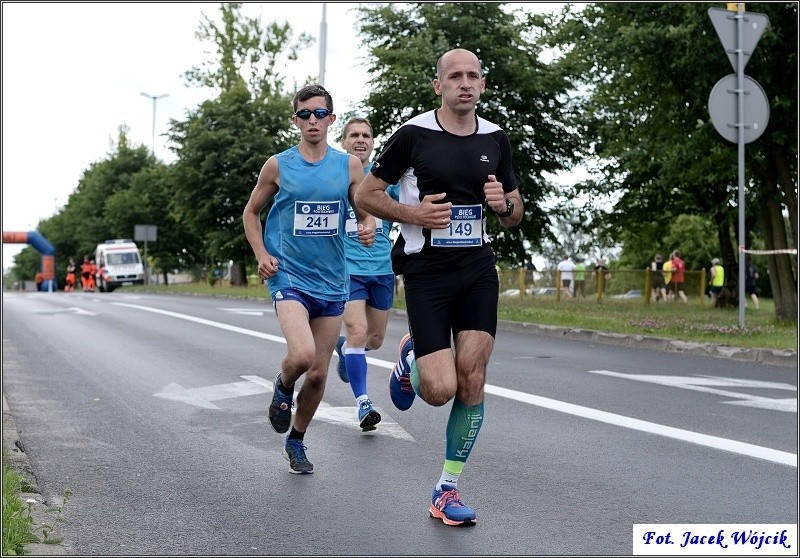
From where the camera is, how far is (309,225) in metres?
6.55


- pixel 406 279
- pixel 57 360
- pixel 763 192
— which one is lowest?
pixel 57 360

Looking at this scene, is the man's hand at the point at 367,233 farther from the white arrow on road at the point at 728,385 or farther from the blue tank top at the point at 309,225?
the white arrow on road at the point at 728,385

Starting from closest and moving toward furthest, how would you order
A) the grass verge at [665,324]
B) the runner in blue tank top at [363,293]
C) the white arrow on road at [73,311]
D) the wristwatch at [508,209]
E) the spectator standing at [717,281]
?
the wristwatch at [508,209], the runner in blue tank top at [363,293], the grass verge at [665,324], the white arrow on road at [73,311], the spectator standing at [717,281]

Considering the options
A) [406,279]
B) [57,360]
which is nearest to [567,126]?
[57,360]

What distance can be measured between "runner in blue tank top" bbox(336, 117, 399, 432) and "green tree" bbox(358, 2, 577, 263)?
89.2ft

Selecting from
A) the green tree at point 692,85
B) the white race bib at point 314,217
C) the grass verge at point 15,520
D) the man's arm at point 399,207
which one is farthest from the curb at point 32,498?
the green tree at point 692,85

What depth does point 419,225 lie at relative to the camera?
17.9 feet

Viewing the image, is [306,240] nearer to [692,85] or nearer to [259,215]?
[259,215]

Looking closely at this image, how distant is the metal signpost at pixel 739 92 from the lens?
1614cm

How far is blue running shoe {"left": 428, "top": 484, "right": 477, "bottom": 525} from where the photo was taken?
5.34 meters

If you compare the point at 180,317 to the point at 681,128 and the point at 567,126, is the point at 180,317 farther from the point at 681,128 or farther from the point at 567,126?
the point at 567,126

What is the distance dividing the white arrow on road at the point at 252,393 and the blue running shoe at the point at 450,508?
2.28m

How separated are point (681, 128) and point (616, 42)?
9.98 ft

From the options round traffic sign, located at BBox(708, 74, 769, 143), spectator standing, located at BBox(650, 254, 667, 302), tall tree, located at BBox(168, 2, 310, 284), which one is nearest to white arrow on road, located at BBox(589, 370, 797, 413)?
round traffic sign, located at BBox(708, 74, 769, 143)
